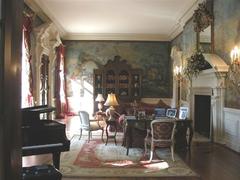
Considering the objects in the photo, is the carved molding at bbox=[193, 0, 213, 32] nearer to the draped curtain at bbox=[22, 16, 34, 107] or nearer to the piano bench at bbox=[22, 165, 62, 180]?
the draped curtain at bbox=[22, 16, 34, 107]

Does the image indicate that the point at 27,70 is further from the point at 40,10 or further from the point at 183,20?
the point at 183,20

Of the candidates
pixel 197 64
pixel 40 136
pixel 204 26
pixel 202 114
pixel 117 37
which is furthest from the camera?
pixel 117 37

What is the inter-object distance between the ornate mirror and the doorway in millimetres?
1531

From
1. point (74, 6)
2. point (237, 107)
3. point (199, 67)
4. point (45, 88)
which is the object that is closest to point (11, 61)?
point (237, 107)

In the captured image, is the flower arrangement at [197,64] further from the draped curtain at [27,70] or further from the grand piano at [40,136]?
the grand piano at [40,136]

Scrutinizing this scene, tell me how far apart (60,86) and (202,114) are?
6.64 meters

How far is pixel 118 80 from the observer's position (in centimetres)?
1405

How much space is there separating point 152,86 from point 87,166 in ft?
32.0

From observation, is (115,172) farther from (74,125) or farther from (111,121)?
(74,125)

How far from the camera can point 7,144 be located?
55.7 inches

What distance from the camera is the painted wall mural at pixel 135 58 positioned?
1440 cm

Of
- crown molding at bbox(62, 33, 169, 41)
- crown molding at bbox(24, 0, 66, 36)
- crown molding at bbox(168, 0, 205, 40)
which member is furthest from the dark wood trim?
crown molding at bbox(62, 33, 169, 41)

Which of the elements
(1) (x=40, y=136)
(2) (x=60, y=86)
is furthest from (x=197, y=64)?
(2) (x=60, y=86)

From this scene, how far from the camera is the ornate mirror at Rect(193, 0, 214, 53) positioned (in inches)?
313
